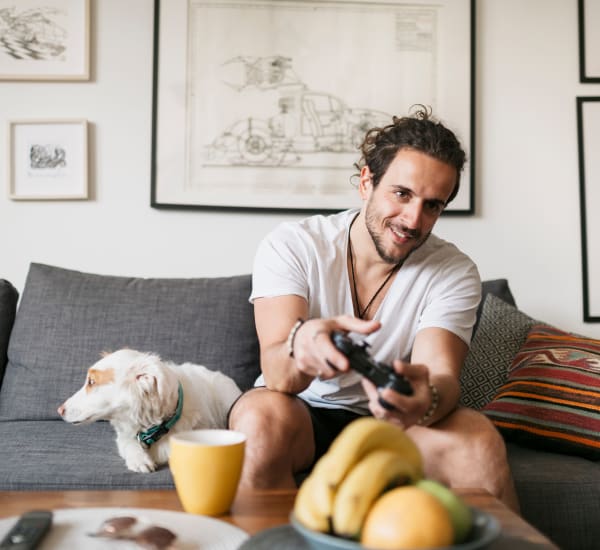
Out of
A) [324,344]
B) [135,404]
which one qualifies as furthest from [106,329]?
→ [324,344]

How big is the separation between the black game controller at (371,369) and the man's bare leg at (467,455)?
42cm

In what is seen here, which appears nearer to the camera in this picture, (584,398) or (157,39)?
(584,398)

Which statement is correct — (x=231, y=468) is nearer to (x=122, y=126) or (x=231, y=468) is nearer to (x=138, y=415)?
(x=138, y=415)

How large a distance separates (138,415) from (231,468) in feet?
2.55

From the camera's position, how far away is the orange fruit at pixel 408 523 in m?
0.68

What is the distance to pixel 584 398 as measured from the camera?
1.79 meters

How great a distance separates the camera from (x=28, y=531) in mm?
853

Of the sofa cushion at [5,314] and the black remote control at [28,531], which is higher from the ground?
the sofa cushion at [5,314]

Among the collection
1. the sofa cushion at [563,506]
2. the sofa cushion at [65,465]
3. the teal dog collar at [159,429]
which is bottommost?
the sofa cushion at [563,506]

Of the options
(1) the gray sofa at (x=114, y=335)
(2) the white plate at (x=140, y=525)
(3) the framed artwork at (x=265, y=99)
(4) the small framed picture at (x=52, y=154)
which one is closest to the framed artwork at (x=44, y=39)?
(4) the small framed picture at (x=52, y=154)

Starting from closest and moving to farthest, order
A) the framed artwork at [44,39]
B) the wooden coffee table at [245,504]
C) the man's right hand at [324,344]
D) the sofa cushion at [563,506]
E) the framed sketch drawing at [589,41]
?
the wooden coffee table at [245,504] < the man's right hand at [324,344] < the sofa cushion at [563,506] < the framed artwork at [44,39] < the framed sketch drawing at [589,41]

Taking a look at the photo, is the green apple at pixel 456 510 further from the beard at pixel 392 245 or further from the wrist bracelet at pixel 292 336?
the beard at pixel 392 245

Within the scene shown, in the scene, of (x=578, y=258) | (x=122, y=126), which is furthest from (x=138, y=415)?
(x=578, y=258)

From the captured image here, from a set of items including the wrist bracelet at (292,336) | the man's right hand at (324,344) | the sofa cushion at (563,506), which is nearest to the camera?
the man's right hand at (324,344)
